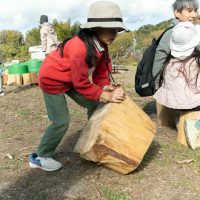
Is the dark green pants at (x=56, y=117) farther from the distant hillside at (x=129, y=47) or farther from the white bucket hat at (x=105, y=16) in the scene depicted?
the distant hillside at (x=129, y=47)

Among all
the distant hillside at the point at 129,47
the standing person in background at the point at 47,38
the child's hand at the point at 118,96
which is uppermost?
the child's hand at the point at 118,96

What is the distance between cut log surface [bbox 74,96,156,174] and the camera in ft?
10.4

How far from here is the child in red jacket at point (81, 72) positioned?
3.14 meters

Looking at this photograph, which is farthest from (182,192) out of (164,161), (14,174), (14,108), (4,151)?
(14,108)

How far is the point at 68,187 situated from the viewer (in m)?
3.26

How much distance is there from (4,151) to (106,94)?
1.49 meters

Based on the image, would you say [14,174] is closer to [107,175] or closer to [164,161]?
[107,175]

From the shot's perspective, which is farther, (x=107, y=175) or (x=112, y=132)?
(x=107, y=175)

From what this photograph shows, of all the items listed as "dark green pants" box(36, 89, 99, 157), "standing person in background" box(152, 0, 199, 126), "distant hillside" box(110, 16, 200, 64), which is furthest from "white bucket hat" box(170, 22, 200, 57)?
"distant hillside" box(110, 16, 200, 64)

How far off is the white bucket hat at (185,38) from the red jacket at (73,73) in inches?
33.2

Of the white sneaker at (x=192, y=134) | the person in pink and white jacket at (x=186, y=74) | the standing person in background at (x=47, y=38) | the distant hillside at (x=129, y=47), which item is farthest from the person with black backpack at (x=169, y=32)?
the distant hillside at (x=129, y=47)

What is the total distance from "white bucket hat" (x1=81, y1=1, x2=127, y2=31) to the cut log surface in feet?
2.14

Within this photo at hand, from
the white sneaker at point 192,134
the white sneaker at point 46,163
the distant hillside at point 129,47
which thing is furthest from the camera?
the distant hillside at point 129,47

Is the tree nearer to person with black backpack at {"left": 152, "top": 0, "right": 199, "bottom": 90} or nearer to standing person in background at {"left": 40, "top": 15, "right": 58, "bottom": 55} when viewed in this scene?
standing person in background at {"left": 40, "top": 15, "right": 58, "bottom": 55}
